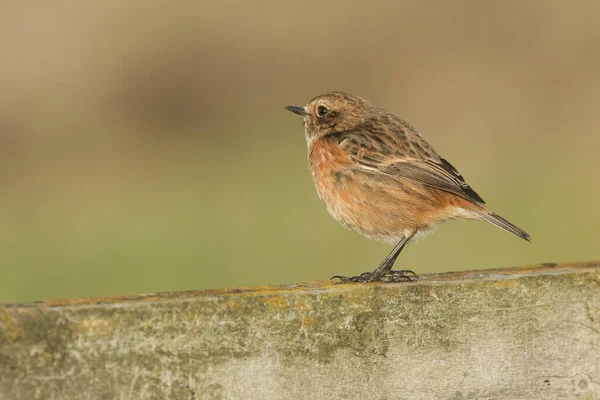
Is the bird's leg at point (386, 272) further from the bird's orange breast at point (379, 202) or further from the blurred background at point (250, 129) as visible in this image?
the blurred background at point (250, 129)

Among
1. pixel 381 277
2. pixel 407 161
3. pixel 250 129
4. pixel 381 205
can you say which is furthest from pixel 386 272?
pixel 250 129

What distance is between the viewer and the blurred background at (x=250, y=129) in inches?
368

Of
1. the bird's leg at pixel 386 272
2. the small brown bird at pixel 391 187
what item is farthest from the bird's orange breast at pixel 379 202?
the bird's leg at pixel 386 272

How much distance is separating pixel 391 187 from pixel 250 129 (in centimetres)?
609

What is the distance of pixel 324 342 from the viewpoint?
10.8ft

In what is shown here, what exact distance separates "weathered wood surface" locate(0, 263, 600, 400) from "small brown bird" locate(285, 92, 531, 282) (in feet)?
8.60

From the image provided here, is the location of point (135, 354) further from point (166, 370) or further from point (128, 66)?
point (128, 66)

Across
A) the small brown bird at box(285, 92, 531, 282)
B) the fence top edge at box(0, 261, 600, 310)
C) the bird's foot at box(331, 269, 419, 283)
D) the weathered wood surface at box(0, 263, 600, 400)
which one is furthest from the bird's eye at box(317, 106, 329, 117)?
the weathered wood surface at box(0, 263, 600, 400)

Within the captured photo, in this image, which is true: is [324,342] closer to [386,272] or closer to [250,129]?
[386,272]

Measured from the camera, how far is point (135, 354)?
3072 mm

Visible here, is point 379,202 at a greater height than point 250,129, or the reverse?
point 379,202

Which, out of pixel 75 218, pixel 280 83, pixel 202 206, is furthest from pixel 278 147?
pixel 75 218

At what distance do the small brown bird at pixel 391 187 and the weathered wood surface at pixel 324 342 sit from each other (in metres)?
2.62

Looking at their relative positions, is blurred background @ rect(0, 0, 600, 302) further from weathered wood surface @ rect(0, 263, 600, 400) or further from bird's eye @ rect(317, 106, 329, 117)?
weathered wood surface @ rect(0, 263, 600, 400)
